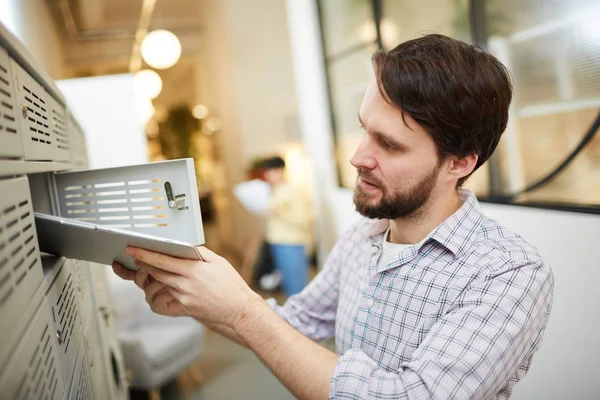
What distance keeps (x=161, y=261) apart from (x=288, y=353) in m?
0.30

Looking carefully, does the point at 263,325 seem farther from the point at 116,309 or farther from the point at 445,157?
the point at 116,309

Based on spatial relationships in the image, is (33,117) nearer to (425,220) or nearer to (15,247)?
(15,247)

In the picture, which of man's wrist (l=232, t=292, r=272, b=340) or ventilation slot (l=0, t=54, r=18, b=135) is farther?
man's wrist (l=232, t=292, r=272, b=340)

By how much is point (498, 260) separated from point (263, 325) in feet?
1.59

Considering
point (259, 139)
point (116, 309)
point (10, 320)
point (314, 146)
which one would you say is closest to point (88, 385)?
point (10, 320)

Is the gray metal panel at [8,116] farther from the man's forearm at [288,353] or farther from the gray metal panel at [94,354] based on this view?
the gray metal panel at [94,354]

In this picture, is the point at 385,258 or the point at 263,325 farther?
the point at 385,258

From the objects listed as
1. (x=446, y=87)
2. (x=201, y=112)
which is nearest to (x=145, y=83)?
(x=201, y=112)

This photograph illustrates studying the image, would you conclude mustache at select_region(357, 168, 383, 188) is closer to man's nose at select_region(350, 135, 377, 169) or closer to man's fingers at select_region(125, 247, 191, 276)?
man's nose at select_region(350, 135, 377, 169)

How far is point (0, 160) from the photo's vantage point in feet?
2.08

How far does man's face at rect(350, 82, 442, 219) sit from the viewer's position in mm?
1111

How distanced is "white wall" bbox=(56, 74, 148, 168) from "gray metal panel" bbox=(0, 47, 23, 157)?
111 inches

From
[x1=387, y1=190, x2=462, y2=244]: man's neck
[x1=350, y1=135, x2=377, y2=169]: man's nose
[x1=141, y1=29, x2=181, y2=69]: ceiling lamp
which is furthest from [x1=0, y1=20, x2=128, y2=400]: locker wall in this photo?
[x1=141, y1=29, x2=181, y2=69]: ceiling lamp

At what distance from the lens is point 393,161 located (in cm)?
114
